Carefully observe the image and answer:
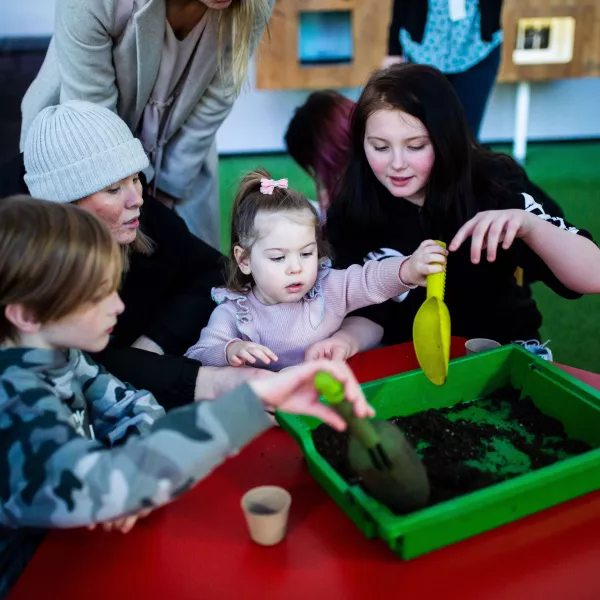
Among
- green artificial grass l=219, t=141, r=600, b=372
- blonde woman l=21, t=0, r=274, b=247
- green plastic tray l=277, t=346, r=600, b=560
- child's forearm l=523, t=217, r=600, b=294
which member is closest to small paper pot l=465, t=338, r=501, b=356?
green plastic tray l=277, t=346, r=600, b=560

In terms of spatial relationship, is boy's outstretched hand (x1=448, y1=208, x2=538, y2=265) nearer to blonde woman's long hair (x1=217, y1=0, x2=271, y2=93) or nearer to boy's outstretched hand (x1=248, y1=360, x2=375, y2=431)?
boy's outstretched hand (x1=248, y1=360, x2=375, y2=431)

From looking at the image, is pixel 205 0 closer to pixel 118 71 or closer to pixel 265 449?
pixel 118 71

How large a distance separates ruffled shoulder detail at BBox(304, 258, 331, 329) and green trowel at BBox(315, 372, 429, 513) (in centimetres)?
56

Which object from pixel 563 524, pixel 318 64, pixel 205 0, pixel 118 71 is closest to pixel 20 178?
pixel 118 71

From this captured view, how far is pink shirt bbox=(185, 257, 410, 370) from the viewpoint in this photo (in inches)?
50.3

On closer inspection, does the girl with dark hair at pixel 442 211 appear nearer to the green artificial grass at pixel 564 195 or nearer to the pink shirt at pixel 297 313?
the pink shirt at pixel 297 313

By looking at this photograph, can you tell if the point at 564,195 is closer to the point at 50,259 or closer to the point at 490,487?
the point at 490,487

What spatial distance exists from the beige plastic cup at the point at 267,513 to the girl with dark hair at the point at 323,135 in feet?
4.87

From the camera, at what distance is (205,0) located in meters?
1.43

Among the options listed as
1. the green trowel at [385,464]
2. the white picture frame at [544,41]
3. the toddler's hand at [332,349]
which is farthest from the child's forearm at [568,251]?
the white picture frame at [544,41]

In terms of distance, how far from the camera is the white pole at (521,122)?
14.0 ft

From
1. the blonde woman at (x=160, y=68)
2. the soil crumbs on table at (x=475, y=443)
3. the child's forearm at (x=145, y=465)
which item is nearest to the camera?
the child's forearm at (x=145, y=465)

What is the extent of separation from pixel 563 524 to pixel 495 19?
2552mm

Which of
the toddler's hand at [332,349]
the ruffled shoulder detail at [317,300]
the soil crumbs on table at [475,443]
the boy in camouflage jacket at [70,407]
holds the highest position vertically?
the boy in camouflage jacket at [70,407]
